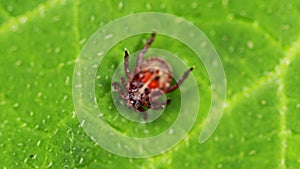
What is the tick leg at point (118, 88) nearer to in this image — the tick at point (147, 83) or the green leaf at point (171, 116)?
the tick at point (147, 83)

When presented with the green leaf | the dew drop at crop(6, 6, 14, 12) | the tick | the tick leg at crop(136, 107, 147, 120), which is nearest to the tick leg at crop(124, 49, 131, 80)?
the tick

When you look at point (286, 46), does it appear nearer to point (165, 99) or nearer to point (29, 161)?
point (165, 99)

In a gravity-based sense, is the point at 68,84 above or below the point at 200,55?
below

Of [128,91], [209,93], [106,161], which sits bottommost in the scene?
[106,161]

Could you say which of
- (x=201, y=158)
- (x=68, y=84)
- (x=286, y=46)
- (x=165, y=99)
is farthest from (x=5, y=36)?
(x=286, y=46)

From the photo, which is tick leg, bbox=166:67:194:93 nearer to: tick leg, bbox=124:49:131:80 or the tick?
the tick

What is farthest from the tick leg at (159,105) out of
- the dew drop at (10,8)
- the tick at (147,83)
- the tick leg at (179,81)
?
the dew drop at (10,8)
